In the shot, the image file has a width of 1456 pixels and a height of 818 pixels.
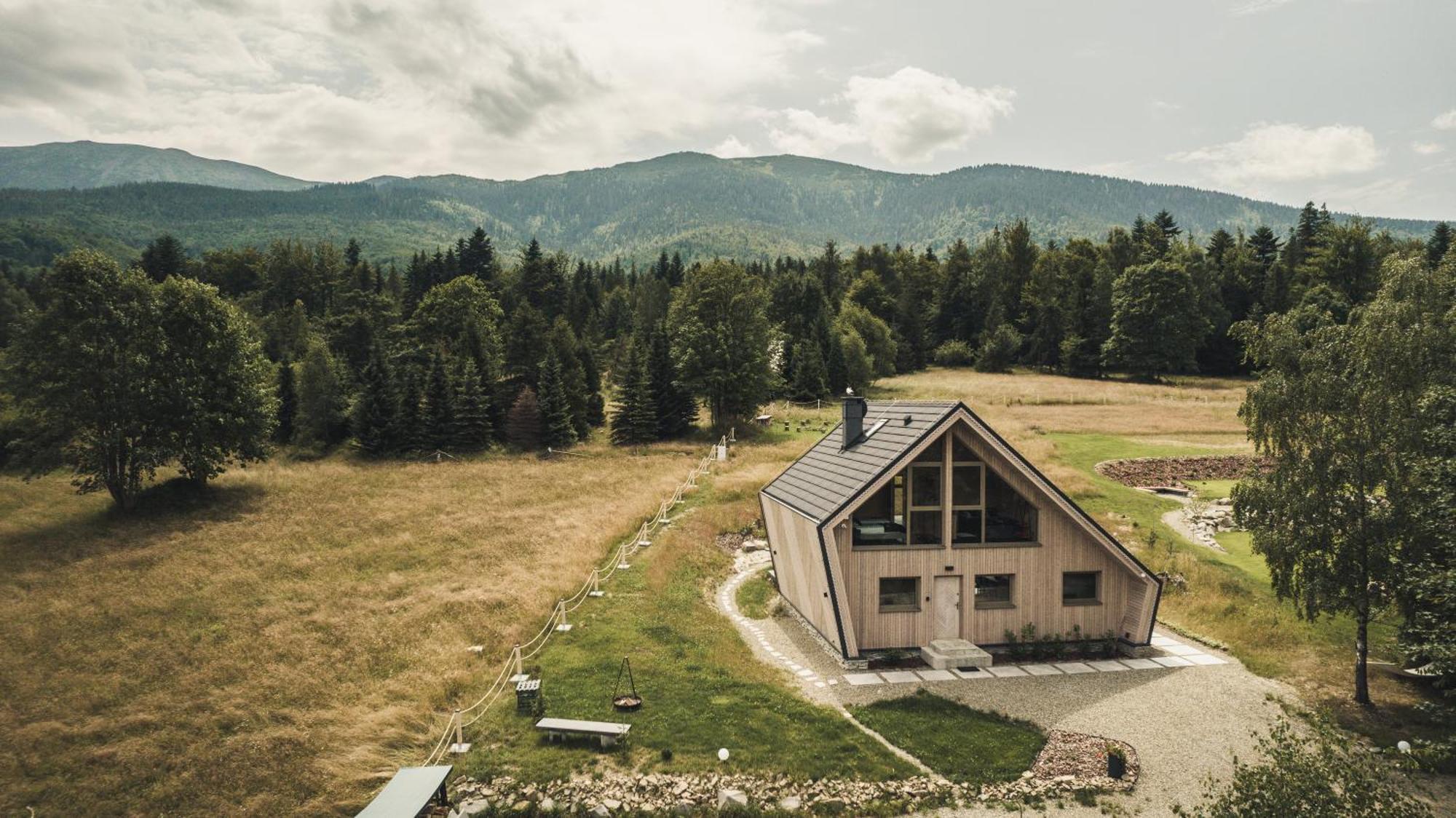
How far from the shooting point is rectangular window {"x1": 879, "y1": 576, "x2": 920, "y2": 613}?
19156 mm

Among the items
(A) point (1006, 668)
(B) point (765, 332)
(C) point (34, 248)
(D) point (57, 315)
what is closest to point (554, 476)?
(B) point (765, 332)

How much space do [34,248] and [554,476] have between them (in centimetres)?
22098

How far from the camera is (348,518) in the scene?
3700 centimetres

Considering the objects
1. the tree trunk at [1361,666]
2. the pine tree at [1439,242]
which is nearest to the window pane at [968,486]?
the tree trunk at [1361,666]

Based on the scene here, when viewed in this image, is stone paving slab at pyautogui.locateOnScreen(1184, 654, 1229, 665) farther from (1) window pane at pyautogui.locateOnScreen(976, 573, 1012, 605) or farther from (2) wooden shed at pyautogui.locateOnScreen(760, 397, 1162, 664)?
(1) window pane at pyautogui.locateOnScreen(976, 573, 1012, 605)

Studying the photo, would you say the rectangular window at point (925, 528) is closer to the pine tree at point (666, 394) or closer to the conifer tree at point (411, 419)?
the pine tree at point (666, 394)

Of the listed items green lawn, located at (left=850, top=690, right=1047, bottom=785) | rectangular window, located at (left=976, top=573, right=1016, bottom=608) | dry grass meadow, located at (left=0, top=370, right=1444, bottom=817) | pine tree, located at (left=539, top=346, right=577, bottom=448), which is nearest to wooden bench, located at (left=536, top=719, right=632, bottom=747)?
dry grass meadow, located at (left=0, top=370, right=1444, bottom=817)

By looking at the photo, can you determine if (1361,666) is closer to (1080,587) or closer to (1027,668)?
(1080,587)

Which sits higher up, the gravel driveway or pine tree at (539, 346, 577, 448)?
pine tree at (539, 346, 577, 448)

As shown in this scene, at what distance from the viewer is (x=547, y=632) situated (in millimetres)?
20734

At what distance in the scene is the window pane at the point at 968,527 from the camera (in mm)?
19406

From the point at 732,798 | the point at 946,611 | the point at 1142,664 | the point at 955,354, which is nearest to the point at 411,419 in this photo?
the point at 946,611

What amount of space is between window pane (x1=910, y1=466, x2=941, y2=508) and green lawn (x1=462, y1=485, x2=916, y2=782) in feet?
19.5

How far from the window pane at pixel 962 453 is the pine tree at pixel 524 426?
44599 mm
